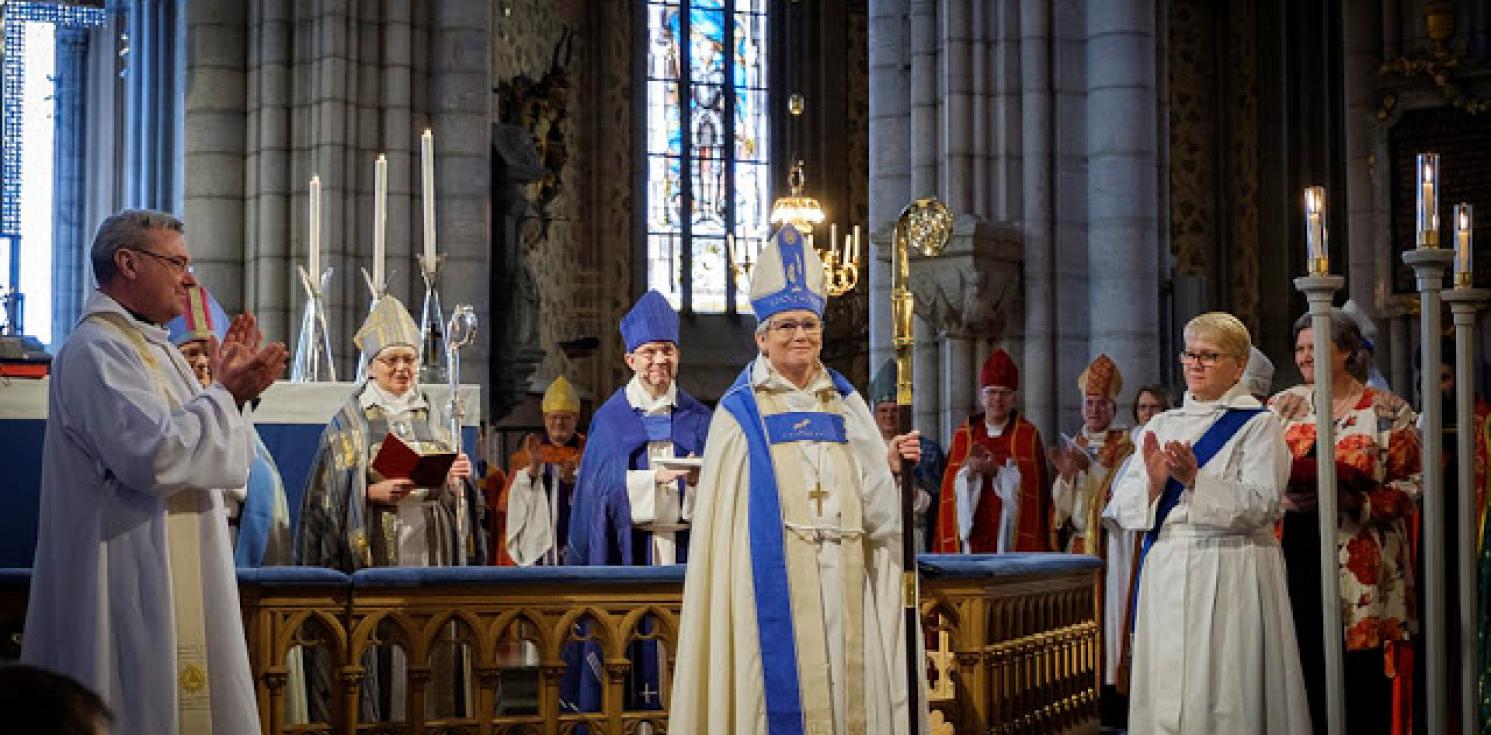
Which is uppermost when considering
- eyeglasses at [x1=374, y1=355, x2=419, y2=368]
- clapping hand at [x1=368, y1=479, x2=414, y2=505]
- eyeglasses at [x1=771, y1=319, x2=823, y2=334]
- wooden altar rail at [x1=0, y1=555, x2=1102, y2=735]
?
eyeglasses at [x1=771, y1=319, x2=823, y2=334]

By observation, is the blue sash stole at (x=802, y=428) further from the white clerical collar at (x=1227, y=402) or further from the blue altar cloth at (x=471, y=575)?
the white clerical collar at (x=1227, y=402)

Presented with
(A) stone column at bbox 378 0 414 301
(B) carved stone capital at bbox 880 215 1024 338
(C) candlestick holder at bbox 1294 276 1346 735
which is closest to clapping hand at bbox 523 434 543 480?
(A) stone column at bbox 378 0 414 301

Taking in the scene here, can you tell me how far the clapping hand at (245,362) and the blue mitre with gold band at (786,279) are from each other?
149 centimetres

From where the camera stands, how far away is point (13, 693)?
2445mm

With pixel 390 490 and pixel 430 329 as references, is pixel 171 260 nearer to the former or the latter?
pixel 390 490

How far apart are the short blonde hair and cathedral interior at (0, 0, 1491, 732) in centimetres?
331

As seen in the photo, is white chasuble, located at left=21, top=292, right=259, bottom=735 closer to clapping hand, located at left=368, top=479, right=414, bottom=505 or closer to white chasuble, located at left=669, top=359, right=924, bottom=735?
white chasuble, located at left=669, top=359, right=924, bottom=735

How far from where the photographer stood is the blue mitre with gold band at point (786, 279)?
6.02m

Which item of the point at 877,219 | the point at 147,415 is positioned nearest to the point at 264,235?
the point at 877,219

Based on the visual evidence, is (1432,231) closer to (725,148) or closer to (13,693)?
(13,693)

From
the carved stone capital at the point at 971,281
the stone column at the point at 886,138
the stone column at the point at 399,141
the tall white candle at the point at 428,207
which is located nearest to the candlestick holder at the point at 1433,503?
the tall white candle at the point at 428,207

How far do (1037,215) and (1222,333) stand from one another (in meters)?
6.99

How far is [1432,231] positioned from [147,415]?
3.53m

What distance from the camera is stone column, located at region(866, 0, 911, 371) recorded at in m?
14.7
